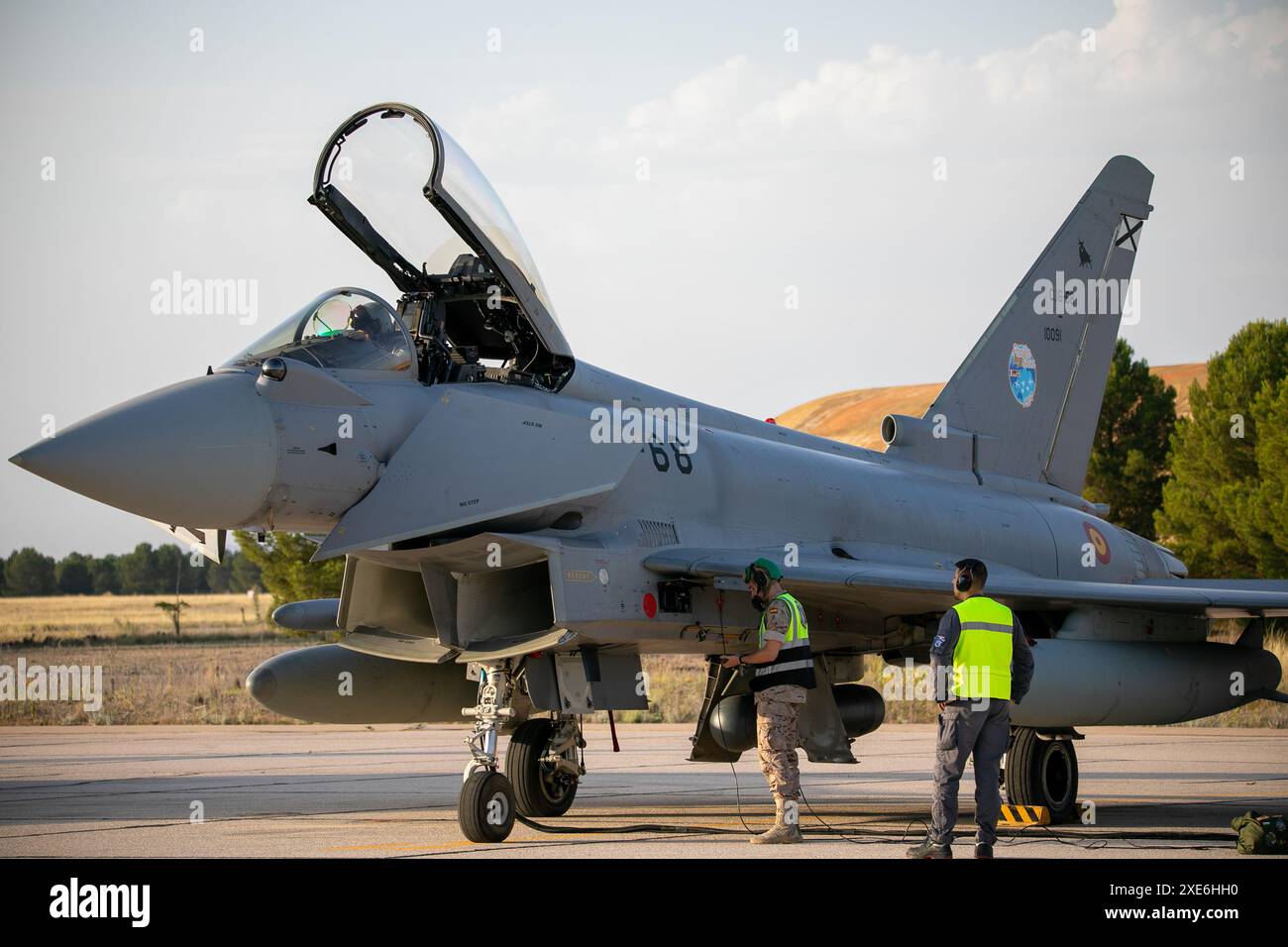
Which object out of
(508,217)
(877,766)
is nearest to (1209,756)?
(877,766)

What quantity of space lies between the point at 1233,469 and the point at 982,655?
37.2 m

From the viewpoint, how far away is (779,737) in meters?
8.60

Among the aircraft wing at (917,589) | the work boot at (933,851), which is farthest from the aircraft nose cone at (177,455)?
the work boot at (933,851)

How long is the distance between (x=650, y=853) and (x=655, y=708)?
666 inches

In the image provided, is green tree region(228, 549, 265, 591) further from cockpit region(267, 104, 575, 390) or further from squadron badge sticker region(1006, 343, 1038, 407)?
cockpit region(267, 104, 575, 390)

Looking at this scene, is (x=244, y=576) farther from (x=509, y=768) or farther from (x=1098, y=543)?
(x=509, y=768)

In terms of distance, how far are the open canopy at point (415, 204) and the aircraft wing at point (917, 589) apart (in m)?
1.99

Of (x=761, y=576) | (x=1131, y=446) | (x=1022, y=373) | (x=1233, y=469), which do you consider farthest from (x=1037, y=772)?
(x=1131, y=446)

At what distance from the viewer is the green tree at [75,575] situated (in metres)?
84.1

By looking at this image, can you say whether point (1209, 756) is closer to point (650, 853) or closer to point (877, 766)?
point (877, 766)

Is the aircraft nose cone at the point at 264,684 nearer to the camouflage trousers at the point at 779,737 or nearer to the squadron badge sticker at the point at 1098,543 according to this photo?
the camouflage trousers at the point at 779,737

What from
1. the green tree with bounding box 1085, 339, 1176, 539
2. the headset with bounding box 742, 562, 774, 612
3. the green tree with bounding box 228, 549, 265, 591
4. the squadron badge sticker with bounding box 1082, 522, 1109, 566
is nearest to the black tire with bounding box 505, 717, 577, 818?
the headset with bounding box 742, 562, 774, 612

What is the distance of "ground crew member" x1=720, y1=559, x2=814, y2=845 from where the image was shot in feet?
28.2
